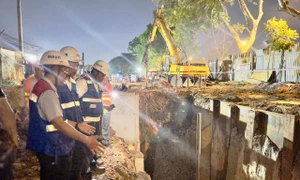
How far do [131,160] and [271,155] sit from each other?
9.79ft

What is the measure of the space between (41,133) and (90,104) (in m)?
1.19

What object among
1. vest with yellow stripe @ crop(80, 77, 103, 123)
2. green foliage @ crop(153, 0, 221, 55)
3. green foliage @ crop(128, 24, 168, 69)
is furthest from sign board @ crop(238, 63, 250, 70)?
green foliage @ crop(128, 24, 168, 69)

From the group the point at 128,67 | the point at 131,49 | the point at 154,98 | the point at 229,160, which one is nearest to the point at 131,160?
the point at 229,160

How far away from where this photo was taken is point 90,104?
326cm

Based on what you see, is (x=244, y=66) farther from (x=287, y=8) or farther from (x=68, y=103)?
(x=68, y=103)

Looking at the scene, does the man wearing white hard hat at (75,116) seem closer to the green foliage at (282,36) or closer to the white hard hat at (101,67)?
the white hard hat at (101,67)

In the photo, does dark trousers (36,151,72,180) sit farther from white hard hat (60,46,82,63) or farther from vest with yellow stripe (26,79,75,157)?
white hard hat (60,46,82,63)

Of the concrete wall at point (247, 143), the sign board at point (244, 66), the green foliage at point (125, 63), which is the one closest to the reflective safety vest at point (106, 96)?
the concrete wall at point (247, 143)

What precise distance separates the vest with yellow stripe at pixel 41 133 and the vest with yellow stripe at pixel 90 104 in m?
1.09

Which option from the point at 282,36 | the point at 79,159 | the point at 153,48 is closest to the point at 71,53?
the point at 79,159

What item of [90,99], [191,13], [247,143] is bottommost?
[247,143]

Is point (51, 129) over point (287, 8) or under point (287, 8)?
under

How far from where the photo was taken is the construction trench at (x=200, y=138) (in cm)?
380

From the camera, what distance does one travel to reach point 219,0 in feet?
64.0
